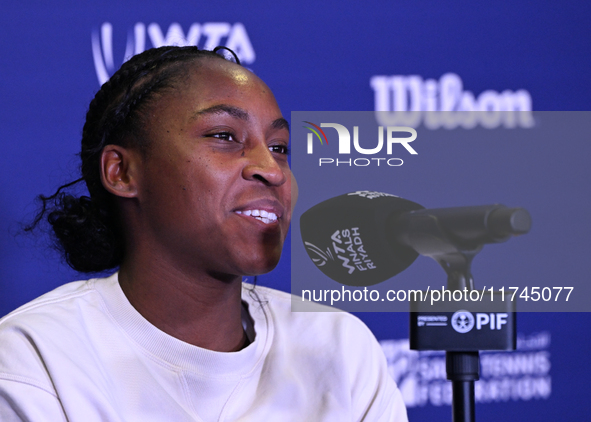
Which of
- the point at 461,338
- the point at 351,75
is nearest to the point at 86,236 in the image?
the point at 461,338

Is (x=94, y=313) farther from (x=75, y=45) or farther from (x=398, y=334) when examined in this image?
(x=398, y=334)

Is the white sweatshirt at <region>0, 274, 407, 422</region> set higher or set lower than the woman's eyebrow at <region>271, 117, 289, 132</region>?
lower

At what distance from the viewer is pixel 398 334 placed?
1615mm

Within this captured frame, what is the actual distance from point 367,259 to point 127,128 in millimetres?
499

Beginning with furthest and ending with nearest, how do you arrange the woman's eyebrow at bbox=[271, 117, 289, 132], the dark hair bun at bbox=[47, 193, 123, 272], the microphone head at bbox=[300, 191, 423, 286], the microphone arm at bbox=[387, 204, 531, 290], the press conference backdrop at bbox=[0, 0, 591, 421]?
the press conference backdrop at bbox=[0, 0, 591, 421] → the dark hair bun at bbox=[47, 193, 123, 272] → the woman's eyebrow at bbox=[271, 117, 289, 132] → the microphone head at bbox=[300, 191, 423, 286] → the microphone arm at bbox=[387, 204, 531, 290]

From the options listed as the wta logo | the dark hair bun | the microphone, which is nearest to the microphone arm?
the microphone

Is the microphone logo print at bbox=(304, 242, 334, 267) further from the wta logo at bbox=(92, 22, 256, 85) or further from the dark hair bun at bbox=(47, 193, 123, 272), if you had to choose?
the wta logo at bbox=(92, 22, 256, 85)

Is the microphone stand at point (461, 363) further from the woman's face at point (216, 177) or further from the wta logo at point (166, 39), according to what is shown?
the wta logo at point (166, 39)

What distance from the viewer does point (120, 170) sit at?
989 millimetres

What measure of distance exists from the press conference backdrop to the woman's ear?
0.44 m

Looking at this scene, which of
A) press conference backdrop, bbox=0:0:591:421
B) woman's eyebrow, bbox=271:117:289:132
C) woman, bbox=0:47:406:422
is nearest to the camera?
woman, bbox=0:47:406:422

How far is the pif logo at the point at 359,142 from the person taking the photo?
77cm

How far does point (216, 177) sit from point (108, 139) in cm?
26

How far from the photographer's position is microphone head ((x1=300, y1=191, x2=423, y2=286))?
2.36 feet
